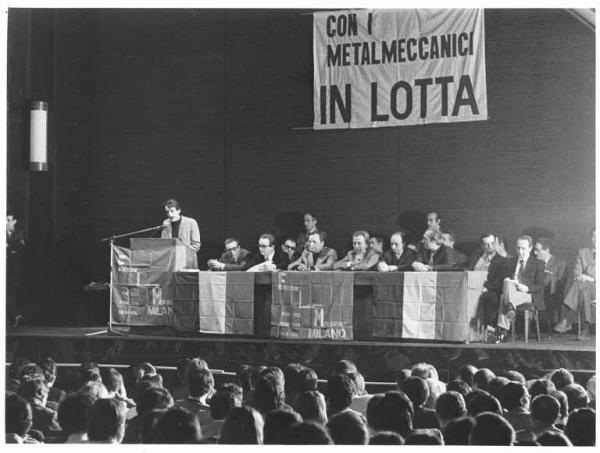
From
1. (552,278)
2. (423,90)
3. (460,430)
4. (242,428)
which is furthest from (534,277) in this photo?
(242,428)

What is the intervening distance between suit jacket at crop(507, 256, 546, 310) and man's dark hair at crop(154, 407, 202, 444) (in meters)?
5.71

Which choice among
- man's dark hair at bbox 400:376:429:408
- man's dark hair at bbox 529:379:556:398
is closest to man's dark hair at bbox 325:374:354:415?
man's dark hair at bbox 400:376:429:408

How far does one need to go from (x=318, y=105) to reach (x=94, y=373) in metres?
6.54

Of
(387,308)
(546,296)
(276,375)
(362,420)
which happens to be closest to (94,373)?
(276,375)

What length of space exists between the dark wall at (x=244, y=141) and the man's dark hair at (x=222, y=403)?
6.76 m

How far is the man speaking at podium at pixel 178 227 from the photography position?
34.7 feet

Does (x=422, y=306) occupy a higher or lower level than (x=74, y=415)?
higher

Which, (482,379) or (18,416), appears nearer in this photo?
(18,416)

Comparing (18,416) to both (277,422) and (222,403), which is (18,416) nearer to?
(222,403)

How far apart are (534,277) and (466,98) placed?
2.63 metres

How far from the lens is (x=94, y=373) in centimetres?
591

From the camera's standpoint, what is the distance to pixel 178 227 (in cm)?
1070

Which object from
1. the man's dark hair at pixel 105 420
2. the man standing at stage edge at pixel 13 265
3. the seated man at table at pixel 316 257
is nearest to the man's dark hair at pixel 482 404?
the man's dark hair at pixel 105 420

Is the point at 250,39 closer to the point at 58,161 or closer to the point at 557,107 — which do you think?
the point at 58,161
